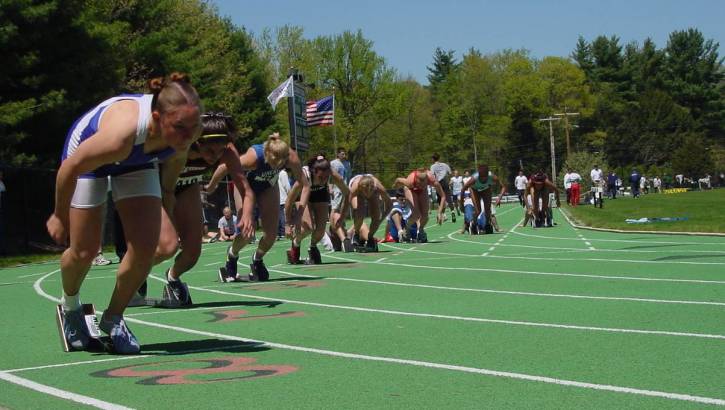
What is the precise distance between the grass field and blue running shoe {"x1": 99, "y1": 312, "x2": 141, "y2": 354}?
0.41 feet

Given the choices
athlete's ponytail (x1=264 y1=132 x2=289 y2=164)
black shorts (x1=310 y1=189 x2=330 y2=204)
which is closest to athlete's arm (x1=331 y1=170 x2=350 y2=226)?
black shorts (x1=310 y1=189 x2=330 y2=204)

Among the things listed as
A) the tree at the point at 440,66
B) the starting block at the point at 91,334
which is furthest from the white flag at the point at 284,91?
the tree at the point at 440,66

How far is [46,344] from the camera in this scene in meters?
7.29

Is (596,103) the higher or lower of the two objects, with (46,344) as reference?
higher

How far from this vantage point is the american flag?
36.2 m

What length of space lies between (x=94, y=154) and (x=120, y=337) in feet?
4.53

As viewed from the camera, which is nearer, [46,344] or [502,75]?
[46,344]

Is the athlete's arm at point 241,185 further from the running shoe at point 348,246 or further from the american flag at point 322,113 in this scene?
the american flag at point 322,113

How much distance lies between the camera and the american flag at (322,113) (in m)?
36.2

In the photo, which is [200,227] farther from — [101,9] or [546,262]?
[101,9]

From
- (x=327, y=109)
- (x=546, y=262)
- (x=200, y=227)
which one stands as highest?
(x=327, y=109)

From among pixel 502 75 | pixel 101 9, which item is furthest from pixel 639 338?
pixel 502 75

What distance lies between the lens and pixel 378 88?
85562 millimetres

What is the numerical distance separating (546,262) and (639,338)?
24.8 ft
